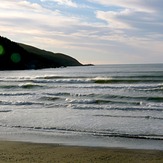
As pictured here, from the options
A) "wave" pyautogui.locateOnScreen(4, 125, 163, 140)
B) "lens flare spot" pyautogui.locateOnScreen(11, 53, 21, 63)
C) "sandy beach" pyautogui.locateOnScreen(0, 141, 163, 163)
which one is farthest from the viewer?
"lens flare spot" pyautogui.locateOnScreen(11, 53, 21, 63)

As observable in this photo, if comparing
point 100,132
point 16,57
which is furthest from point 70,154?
point 16,57

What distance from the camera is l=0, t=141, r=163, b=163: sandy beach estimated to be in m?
9.80

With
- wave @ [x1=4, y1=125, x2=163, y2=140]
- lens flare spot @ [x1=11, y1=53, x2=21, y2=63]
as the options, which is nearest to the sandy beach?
wave @ [x1=4, y1=125, x2=163, y2=140]

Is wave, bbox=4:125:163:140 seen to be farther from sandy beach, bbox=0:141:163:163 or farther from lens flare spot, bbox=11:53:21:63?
lens flare spot, bbox=11:53:21:63

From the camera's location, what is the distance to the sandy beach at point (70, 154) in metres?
9.80

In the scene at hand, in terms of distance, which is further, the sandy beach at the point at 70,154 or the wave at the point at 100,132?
the wave at the point at 100,132

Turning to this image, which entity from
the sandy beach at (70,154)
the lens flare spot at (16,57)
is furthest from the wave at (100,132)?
the lens flare spot at (16,57)

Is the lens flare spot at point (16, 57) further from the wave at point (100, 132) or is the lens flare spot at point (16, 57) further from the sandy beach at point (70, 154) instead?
the sandy beach at point (70, 154)

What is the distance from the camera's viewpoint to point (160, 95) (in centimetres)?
2892

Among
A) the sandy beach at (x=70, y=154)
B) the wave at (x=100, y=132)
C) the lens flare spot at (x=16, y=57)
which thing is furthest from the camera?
the lens flare spot at (x=16, y=57)

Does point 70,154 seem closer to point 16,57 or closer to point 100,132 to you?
point 100,132

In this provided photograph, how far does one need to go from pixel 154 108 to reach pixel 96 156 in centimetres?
1105

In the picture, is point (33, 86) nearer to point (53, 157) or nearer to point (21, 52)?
point (53, 157)

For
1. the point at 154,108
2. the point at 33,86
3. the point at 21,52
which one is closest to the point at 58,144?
the point at 154,108
